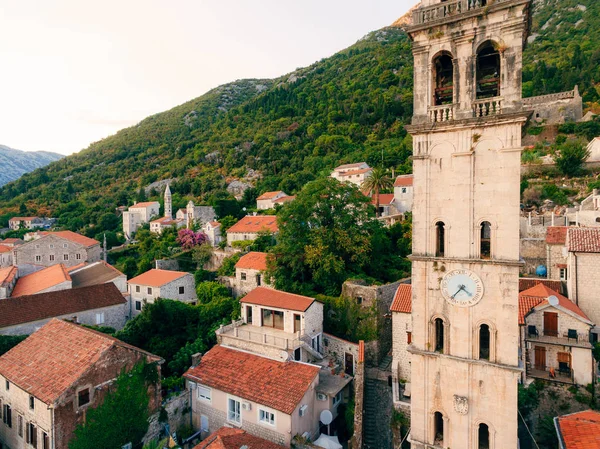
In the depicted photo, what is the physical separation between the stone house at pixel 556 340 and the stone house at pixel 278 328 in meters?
12.9

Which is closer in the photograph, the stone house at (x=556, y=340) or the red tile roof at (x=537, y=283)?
the stone house at (x=556, y=340)

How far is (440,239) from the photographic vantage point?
1369cm

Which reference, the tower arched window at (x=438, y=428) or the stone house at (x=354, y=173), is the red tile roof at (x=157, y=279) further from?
the stone house at (x=354, y=173)

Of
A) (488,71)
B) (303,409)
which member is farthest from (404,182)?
(303,409)

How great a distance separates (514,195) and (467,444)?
30.1 feet

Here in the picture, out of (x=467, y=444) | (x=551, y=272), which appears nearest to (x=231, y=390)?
(x=467, y=444)

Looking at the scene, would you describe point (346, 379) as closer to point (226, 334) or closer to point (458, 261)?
point (226, 334)

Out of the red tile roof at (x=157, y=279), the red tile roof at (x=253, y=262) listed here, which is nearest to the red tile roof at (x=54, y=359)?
the red tile roof at (x=157, y=279)

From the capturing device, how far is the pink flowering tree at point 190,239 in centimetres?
4781

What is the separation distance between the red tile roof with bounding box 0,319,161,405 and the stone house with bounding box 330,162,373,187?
51.2 m

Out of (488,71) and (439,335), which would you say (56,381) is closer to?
(439,335)

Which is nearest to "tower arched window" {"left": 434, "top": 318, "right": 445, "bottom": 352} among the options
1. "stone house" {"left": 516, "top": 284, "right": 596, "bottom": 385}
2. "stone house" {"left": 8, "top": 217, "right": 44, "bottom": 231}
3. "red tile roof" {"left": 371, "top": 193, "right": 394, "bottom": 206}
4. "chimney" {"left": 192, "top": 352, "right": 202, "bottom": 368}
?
"stone house" {"left": 516, "top": 284, "right": 596, "bottom": 385}

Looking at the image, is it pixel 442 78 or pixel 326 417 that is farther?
pixel 326 417

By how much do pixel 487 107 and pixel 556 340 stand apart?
17.4 meters
